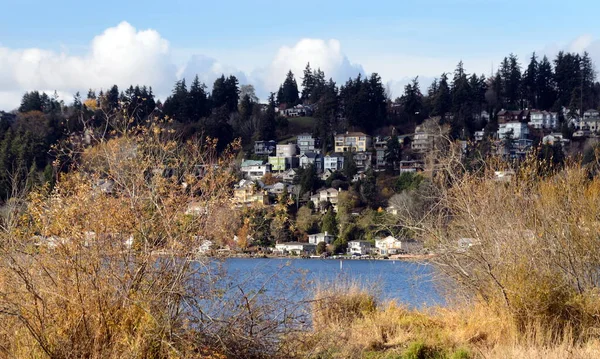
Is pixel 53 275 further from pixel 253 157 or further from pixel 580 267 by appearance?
pixel 253 157

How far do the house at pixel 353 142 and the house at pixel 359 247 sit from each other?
41.9 meters

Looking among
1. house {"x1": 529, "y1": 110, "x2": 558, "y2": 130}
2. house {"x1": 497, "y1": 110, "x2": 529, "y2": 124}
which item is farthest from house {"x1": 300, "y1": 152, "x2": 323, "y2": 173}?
house {"x1": 529, "y1": 110, "x2": 558, "y2": 130}

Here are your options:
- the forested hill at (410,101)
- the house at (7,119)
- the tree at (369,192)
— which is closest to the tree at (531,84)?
the forested hill at (410,101)

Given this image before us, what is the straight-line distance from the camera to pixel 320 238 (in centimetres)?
5325

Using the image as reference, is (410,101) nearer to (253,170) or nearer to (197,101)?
(197,101)

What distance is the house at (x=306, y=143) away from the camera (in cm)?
9925

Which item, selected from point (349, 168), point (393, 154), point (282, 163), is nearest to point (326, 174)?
point (349, 168)

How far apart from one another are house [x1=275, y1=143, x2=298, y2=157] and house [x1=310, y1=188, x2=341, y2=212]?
77.5ft

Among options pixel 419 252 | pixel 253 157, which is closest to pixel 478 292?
pixel 419 252

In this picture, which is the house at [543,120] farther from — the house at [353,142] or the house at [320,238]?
the house at [320,238]

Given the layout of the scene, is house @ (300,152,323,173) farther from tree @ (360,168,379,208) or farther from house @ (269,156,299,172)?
tree @ (360,168,379,208)

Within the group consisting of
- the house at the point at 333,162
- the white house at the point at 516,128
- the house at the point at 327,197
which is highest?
the white house at the point at 516,128

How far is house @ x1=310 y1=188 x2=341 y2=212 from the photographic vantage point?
62578 millimetres

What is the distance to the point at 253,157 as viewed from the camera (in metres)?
87.0
